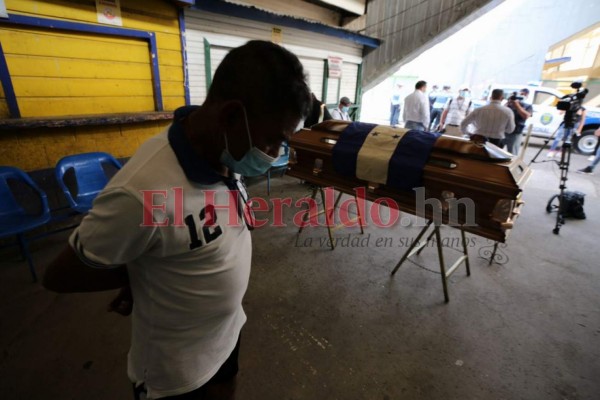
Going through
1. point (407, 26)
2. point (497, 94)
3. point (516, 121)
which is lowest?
point (516, 121)

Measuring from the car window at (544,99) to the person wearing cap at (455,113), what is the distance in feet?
6.94

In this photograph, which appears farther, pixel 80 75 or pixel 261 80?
pixel 80 75

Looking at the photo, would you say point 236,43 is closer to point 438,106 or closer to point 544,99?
point 438,106

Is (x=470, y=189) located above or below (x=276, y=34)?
below

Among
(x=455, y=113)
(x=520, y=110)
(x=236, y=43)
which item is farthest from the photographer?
(x=455, y=113)

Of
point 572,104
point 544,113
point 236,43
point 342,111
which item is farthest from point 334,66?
point 544,113

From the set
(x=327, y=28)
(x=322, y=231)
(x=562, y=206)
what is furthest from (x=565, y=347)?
(x=327, y=28)

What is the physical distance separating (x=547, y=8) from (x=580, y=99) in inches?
459

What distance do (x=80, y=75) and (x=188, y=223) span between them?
307 cm

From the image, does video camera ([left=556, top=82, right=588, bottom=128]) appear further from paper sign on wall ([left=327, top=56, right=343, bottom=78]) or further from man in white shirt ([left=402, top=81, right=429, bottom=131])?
paper sign on wall ([left=327, top=56, right=343, bottom=78])

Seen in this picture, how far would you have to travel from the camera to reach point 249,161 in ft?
2.76

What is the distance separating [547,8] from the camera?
11430 mm

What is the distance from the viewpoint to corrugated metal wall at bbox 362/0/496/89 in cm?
559

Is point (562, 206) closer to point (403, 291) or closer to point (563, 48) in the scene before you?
point (403, 291)
